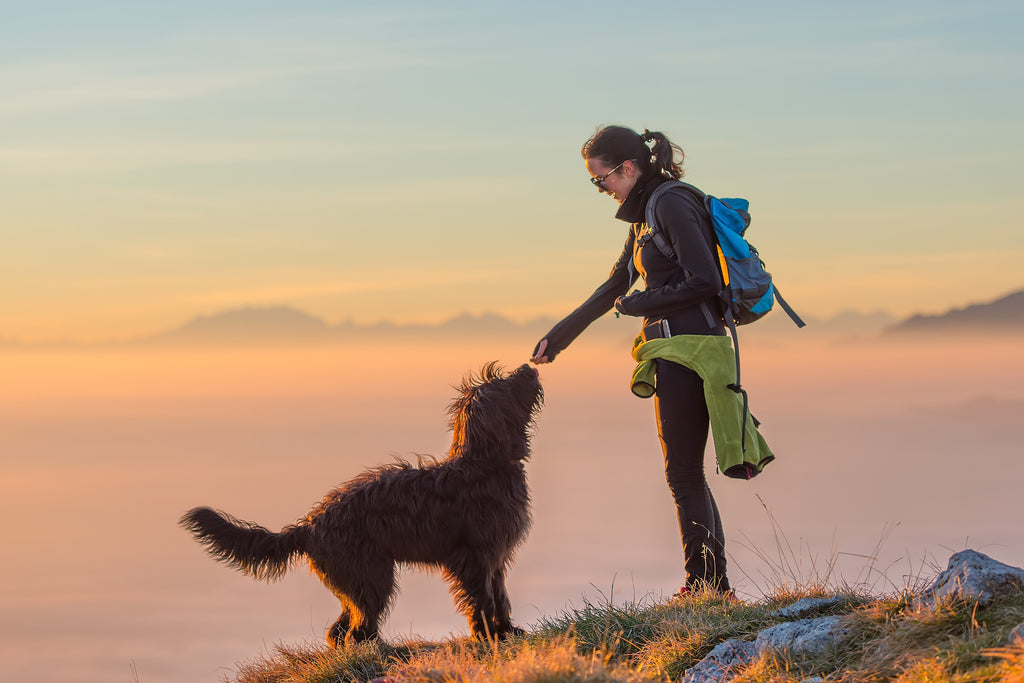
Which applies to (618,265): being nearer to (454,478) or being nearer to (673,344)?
(673,344)

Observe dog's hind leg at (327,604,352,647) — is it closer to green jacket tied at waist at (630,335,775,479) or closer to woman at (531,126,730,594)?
woman at (531,126,730,594)

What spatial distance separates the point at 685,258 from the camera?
19.9 feet

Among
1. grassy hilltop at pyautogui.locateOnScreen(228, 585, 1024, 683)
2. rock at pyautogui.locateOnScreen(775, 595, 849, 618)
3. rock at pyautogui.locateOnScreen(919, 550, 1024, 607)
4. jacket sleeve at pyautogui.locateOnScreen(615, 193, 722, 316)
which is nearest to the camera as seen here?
grassy hilltop at pyautogui.locateOnScreen(228, 585, 1024, 683)

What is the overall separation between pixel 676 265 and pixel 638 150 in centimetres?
77

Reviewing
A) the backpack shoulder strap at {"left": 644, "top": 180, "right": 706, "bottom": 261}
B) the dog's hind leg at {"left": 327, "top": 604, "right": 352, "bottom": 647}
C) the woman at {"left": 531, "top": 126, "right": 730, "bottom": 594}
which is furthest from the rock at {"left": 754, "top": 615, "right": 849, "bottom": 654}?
the dog's hind leg at {"left": 327, "top": 604, "right": 352, "bottom": 647}

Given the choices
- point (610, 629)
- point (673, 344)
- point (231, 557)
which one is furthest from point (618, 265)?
point (231, 557)

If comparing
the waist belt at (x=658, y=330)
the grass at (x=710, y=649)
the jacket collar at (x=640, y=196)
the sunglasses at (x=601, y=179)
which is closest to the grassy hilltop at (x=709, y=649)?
the grass at (x=710, y=649)

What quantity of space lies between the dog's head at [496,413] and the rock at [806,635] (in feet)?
6.95

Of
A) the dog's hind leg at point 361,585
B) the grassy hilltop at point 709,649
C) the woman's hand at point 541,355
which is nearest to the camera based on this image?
the grassy hilltop at point 709,649

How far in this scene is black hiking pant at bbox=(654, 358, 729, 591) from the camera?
245 inches

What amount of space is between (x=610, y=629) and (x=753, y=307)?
2.09 m

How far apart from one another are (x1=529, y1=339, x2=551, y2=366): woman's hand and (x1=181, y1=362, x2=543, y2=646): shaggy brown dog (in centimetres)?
10

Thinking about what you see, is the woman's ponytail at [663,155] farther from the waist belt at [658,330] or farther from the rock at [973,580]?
the rock at [973,580]

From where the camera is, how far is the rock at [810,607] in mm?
5766
